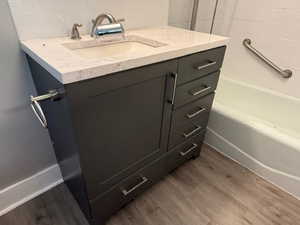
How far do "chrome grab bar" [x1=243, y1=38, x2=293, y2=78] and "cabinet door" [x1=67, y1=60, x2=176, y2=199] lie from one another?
1193 mm

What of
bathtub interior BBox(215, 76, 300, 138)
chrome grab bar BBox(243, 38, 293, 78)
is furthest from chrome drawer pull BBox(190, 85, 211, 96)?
chrome grab bar BBox(243, 38, 293, 78)

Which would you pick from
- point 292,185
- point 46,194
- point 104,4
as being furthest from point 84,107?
point 292,185

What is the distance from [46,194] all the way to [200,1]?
2106mm

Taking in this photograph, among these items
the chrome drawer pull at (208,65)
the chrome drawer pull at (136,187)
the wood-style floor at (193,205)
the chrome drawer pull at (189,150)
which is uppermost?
the chrome drawer pull at (208,65)

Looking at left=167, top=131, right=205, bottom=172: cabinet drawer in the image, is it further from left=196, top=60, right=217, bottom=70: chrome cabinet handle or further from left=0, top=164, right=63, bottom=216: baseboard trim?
left=0, top=164, right=63, bottom=216: baseboard trim

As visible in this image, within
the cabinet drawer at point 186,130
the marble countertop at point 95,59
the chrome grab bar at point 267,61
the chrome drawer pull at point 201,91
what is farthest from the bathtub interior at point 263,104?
the marble countertop at point 95,59

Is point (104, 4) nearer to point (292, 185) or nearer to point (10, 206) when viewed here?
point (10, 206)

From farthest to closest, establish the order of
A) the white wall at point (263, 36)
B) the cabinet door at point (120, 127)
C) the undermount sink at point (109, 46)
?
the white wall at point (263, 36) < the undermount sink at point (109, 46) < the cabinet door at point (120, 127)

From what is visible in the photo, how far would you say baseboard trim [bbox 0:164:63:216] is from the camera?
44.9 inches

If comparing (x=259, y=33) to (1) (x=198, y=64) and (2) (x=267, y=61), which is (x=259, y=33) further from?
(1) (x=198, y=64)

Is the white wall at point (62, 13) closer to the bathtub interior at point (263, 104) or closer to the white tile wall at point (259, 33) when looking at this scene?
the white tile wall at point (259, 33)

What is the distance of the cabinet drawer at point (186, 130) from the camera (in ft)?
3.84

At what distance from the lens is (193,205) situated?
1.23 metres

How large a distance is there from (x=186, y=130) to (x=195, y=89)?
0.93 feet
